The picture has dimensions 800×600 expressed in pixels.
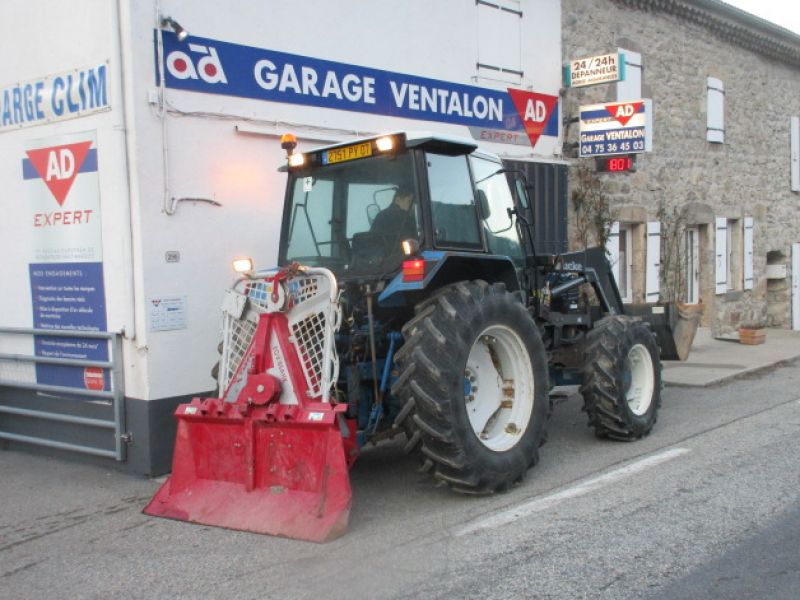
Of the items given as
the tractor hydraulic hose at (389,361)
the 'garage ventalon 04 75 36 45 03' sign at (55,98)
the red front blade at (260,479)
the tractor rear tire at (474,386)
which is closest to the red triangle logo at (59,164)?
the 'garage ventalon 04 75 36 45 03' sign at (55,98)

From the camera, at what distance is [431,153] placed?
18.7 feet

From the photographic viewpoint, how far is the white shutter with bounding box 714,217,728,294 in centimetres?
1473

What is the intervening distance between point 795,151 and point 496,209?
44.2 feet

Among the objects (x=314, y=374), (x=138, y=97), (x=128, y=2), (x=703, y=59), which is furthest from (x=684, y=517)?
(x=703, y=59)

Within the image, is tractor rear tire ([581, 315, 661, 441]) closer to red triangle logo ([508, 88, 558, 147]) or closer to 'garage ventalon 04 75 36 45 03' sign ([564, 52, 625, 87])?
red triangle logo ([508, 88, 558, 147])

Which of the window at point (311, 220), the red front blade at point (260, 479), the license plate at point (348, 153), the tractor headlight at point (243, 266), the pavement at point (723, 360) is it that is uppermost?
the license plate at point (348, 153)

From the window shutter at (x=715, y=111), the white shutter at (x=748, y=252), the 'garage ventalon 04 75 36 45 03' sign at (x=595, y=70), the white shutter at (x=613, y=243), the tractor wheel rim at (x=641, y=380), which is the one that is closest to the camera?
the tractor wheel rim at (x=641, y=380)

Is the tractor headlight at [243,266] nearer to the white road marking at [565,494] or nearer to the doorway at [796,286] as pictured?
the white road marking at [565,494]

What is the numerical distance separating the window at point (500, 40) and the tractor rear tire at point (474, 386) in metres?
5.26

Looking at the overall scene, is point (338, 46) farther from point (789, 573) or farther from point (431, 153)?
point (789, 573)

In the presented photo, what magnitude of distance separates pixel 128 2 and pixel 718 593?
5.67 m

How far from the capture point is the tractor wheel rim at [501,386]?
5590 mm

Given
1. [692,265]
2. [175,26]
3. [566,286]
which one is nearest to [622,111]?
[692,265]

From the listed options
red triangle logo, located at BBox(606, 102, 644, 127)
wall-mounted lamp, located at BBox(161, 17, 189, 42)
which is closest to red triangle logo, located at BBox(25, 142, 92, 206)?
wall-mounted lamp, located at BBox(161, 17, 189, 42)
